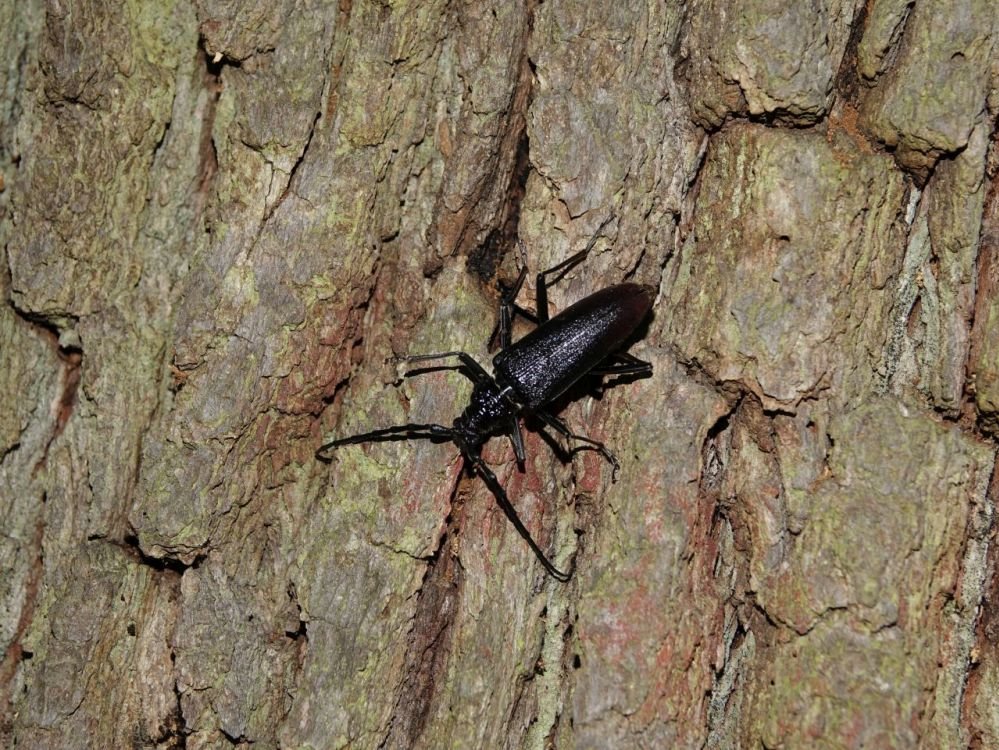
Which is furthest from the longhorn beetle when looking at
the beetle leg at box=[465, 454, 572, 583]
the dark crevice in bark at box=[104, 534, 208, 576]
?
the dark crevice in bark at box=[104, 534, 208, 576]

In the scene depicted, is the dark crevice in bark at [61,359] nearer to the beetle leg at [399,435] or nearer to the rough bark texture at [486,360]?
the rough bark texture at [486,360]

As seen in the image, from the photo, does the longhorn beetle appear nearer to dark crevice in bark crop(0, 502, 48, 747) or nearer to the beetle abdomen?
the beetle abdomen

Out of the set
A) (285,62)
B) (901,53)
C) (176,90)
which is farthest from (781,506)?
(176,90)

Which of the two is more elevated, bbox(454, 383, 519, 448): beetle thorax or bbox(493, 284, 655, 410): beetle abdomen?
bbox(493, 284, 655, 410): beetle abdomen

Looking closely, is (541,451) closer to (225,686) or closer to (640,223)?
(640,223)

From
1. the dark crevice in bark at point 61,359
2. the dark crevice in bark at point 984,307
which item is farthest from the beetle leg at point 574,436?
the dark crevice in bark at point 61,359

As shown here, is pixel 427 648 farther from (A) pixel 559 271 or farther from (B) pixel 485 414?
(A) pixel 559 271

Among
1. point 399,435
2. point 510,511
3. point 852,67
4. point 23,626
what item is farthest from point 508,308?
point 23,626
